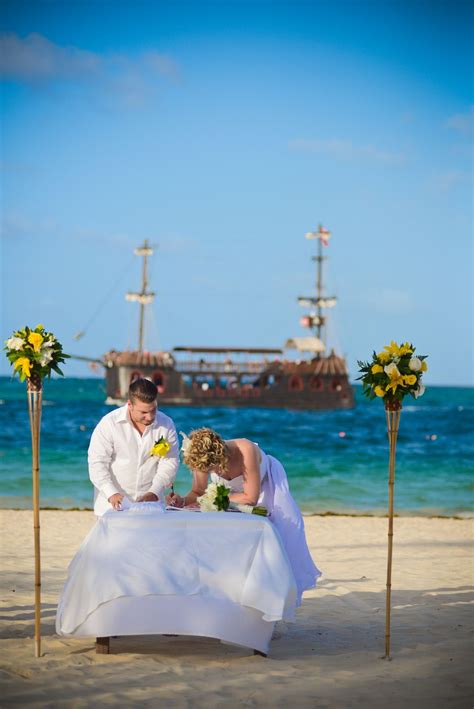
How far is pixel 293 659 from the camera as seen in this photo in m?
5.84

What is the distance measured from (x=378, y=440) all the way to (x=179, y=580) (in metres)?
37.3

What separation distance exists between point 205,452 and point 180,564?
620 mm

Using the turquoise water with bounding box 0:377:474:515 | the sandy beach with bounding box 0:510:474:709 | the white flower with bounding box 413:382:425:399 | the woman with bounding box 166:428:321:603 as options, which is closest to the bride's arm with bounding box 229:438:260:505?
the woman with bounding box 166:428:321:603

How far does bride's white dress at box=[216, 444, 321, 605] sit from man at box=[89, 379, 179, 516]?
415 mm

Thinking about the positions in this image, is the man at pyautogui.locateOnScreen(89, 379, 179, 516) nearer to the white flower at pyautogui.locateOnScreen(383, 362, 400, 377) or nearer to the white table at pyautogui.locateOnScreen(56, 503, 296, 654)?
the white table at pyautogui.locateOnScreen(56, 503, 296, 654)

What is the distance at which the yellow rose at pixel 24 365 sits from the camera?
5.73m

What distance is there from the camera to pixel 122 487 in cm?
613

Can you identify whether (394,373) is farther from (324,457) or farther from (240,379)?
(240,379)

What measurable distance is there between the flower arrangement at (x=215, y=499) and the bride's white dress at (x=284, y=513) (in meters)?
0.19

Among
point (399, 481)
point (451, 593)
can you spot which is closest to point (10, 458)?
point (399, 481)

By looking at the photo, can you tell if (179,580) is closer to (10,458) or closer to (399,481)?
(399,481)

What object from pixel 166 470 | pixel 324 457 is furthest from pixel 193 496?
pixel 324 457

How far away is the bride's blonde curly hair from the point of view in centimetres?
560

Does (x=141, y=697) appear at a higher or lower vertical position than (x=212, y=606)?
lower
